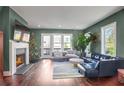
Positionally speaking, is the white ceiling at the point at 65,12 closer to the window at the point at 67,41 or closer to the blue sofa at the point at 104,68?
the blue sofa at the point at 104,68

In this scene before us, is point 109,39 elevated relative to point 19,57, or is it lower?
elevated

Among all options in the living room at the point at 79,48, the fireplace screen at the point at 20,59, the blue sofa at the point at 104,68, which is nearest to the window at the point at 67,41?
the living room at the point at 79,48

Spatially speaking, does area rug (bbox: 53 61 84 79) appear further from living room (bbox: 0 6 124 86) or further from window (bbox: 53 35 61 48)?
window (bbox: 53 35 61 48)

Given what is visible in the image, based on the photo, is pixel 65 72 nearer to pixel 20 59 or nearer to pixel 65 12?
pixel 65 12

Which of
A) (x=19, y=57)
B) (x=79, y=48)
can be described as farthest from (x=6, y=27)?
(x=79, y=48)

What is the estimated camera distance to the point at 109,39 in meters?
5.50

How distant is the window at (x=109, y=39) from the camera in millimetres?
4978

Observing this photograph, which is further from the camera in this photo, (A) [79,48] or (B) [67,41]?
(B) [67,41]

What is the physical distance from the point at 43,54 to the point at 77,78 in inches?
213

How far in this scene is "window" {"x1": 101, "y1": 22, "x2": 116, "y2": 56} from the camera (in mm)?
4978

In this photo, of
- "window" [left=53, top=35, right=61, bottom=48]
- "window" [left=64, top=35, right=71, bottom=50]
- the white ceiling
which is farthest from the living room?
"window" [left=53, top=35, right=61, bottom=48]
